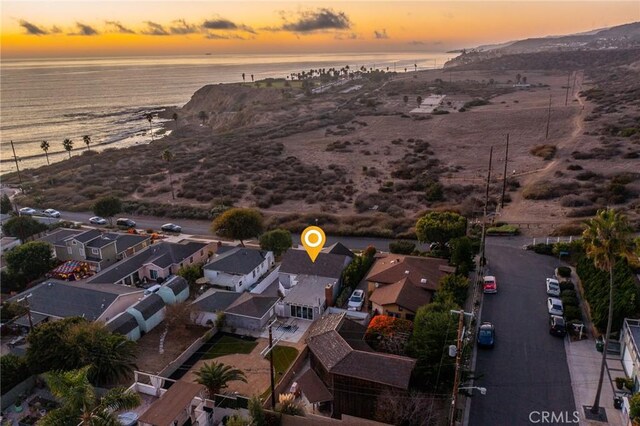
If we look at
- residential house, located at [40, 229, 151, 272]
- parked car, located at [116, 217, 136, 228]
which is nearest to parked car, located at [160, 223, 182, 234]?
parked car, located at [116, 217, 136, 228]

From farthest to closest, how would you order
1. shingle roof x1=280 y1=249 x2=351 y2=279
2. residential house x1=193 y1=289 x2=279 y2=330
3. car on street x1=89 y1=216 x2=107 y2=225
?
1. car on street x1=89 y1=216 x2=107 y2=225
2. shingle roof x1=280 y1=249 x2=351 y2=279
3. residential house x1=193 y1=289 x2=279 y2=330

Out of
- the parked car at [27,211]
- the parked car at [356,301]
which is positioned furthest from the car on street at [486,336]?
the parked car at [27,211]

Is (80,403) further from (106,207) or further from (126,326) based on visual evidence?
(106,207)

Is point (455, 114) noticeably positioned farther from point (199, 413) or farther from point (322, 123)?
point (199, 413)

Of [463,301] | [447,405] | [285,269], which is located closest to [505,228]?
[463,301]

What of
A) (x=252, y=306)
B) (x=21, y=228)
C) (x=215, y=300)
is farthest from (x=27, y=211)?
(x=252, y=306)

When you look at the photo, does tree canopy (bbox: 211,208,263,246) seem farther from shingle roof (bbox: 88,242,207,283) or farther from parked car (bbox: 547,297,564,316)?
parked car (bbox: 547,297,564,316)
